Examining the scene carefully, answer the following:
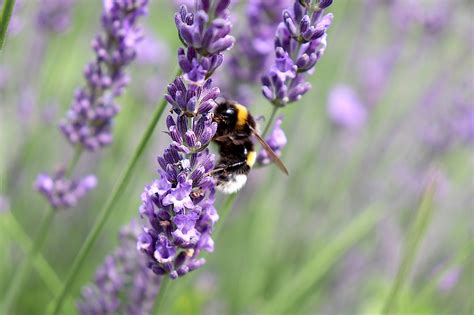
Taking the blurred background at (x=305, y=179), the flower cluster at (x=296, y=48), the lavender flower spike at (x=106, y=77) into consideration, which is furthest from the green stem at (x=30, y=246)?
the flower cluster at (x=296, y=48)

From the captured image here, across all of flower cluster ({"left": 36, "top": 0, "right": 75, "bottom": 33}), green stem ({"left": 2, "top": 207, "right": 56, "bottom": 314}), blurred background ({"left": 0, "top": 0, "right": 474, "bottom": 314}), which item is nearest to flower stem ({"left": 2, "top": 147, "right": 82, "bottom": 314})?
green stem ({"left": 2, "top": 207, "right": 56, "bottom": 314})

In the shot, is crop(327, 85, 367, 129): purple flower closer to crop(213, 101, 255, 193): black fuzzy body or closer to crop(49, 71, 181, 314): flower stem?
crop(213, 101, 255, 193): black fuzzy body

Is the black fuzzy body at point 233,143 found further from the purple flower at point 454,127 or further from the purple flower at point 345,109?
the purple flower at point 345,109

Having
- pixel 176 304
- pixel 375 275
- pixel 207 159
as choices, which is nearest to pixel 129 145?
pixel 176 304

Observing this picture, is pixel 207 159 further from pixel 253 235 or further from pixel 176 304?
pixel 253 235

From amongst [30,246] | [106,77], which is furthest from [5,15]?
[30,246]

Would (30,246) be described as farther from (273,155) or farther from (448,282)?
(448,282)
